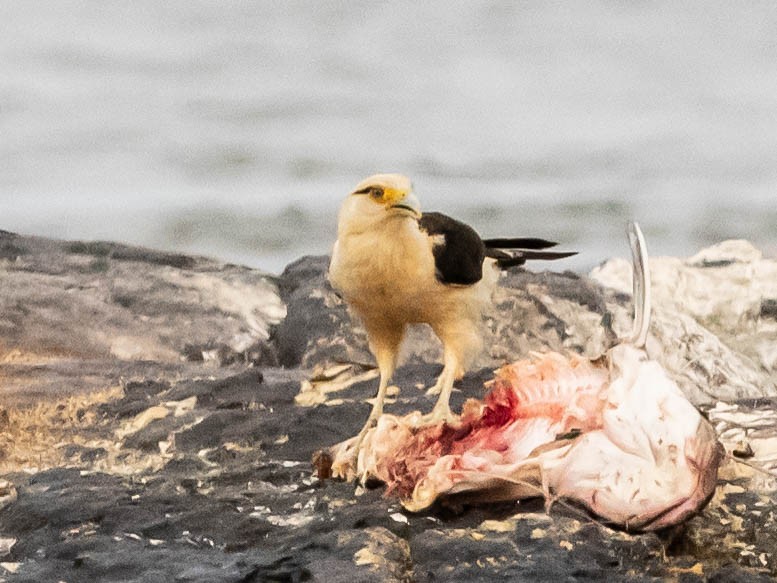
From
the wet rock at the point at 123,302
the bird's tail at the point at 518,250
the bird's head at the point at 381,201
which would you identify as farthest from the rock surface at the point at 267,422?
the bird's head at the point at 381,201

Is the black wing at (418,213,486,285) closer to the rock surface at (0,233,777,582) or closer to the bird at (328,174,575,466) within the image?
the bird at (328,174,575,466)

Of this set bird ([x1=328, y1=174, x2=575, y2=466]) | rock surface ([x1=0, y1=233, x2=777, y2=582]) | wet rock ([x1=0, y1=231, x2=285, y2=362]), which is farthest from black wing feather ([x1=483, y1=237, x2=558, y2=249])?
wet rock ([x1=0, y1=231, x2=285, y2=362])

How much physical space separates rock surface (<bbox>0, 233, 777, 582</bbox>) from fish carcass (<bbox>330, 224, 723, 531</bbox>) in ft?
0.10

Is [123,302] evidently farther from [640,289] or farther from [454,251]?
[640,289]

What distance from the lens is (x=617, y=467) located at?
131 cm

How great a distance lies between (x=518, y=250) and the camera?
2.10 meters

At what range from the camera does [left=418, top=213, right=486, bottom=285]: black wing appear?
1.80 m

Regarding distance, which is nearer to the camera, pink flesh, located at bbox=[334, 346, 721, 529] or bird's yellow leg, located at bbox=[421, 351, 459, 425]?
pink flesh, located at bbox=[334, 346, 721, 529]

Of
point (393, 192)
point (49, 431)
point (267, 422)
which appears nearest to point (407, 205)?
point (393, 192)

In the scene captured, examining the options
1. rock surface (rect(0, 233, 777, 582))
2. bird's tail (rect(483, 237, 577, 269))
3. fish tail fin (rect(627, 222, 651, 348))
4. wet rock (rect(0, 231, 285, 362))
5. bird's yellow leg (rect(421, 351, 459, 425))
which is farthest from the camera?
wet rock (rect(0, 231, 285, 362))

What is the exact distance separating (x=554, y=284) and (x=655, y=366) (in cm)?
155

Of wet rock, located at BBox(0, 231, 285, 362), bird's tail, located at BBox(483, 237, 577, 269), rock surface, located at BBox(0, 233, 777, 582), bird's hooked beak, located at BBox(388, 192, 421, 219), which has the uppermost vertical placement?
bird's hooked beak, located at BBox(388, 192, 421, 219)

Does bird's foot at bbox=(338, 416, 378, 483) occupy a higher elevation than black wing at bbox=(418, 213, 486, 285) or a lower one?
lower

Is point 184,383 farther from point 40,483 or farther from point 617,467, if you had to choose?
point 617,467
